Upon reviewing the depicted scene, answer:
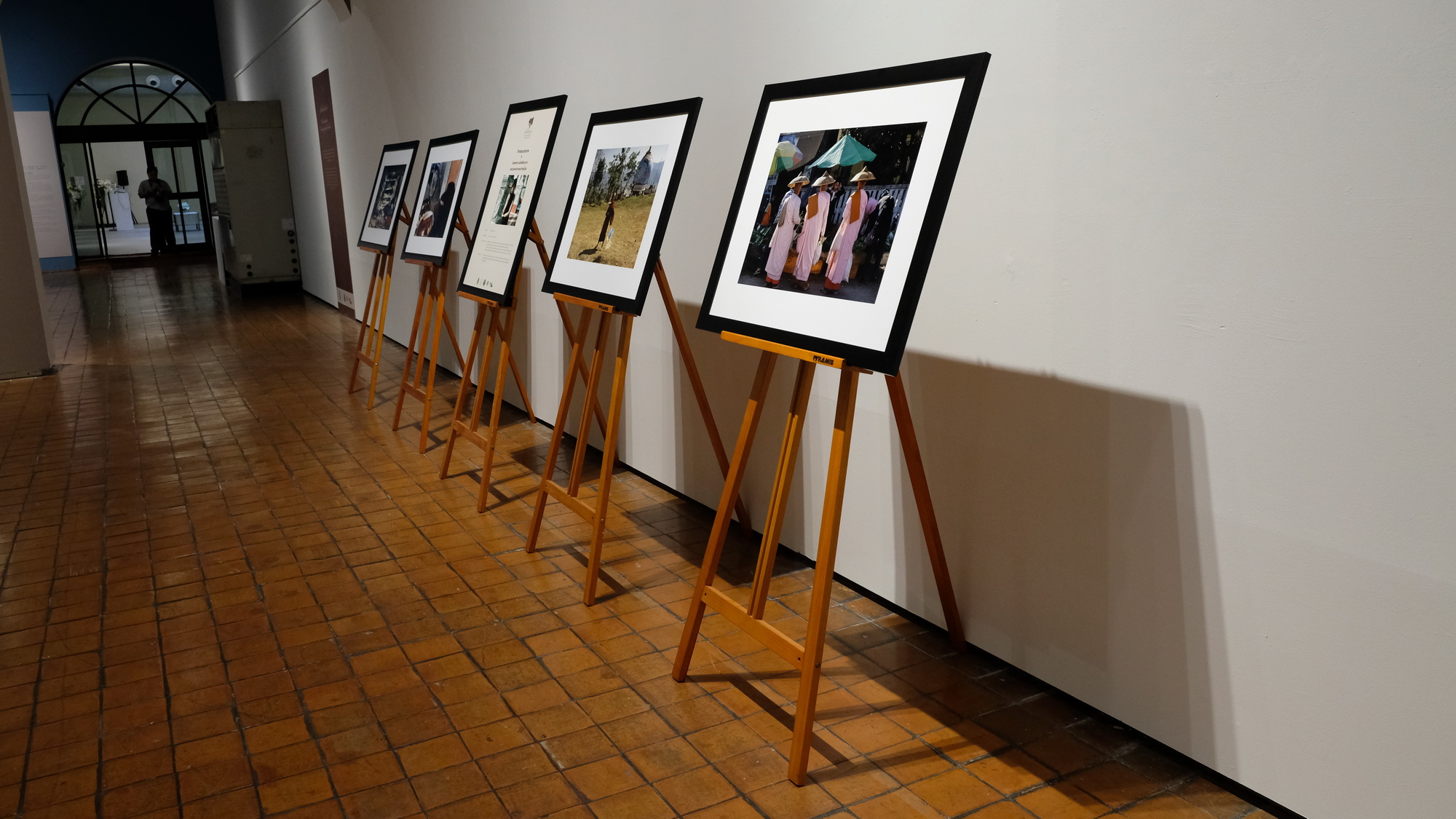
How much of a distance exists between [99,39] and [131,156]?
2.83 m

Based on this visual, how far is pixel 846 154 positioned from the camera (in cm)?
247

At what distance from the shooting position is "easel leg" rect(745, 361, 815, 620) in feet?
8.20

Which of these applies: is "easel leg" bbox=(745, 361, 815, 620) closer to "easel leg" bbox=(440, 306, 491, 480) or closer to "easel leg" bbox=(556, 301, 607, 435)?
"easel leg" bbox=(556, 301, 607, 435)

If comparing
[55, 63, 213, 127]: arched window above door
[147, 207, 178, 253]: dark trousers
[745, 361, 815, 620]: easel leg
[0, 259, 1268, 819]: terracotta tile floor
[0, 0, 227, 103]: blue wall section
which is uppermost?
[0, 0, 227, 103]: blue wall section

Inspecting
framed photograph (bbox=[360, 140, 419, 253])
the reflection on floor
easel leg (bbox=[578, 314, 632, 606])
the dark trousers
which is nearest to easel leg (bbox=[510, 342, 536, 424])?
framed photograph (bbox=[360, 140, 419, 253])

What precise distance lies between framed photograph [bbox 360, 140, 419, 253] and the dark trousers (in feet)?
46.2

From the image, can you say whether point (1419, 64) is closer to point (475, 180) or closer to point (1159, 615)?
point (1159, 615)

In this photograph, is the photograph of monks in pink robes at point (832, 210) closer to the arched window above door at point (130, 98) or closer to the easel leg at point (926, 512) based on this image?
the easel leg at point (926, 512)

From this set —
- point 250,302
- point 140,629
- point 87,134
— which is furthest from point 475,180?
point 87,134

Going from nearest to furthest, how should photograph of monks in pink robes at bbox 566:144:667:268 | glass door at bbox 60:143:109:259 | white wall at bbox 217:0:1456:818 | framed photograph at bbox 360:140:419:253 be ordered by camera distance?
white wall at bbox 217:0:1456:818, photograph of monks in pink robes at bbox 566:144:667:268, framed photograph at bbox 360:140:419:253, glass door at bbox 60:143:109:259

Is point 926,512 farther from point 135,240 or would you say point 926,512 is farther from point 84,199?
point 135,240

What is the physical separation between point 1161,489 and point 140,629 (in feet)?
10.5

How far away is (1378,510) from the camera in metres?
1.93

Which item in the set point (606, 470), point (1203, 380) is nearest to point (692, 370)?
point (606, 470)
